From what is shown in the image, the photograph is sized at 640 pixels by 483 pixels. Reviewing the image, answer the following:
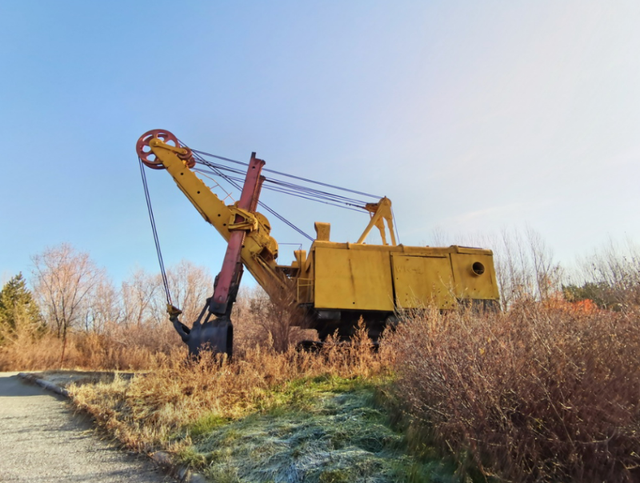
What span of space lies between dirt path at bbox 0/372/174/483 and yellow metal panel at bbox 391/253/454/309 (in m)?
7.06

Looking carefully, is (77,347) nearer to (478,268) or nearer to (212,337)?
(212,337)

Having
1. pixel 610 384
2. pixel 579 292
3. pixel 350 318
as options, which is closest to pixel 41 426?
pixel 350 318

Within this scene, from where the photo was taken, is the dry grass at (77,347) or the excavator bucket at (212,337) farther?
the dry grass at (77,347)

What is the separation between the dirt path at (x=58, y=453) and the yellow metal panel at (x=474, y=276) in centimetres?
852

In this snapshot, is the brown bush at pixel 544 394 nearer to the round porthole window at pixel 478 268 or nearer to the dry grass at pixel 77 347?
the round porthole window at pixel 478 268

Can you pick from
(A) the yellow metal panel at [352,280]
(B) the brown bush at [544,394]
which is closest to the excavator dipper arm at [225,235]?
(A) the yellow metal panel at [352,280]

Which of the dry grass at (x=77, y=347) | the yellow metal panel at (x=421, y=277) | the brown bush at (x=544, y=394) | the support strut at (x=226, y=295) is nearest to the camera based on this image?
the brown bush at (x=544, y=394)

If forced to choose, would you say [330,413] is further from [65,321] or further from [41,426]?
[65,321]

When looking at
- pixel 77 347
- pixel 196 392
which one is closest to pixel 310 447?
pixel 196 392

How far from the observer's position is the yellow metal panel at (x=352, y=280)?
30.9 feet

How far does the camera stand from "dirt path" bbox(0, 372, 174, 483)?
3.77 metres

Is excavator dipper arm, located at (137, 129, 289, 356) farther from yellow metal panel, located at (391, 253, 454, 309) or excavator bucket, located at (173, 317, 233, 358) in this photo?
yellow metal panel, located at (391, 253, 454, 309)

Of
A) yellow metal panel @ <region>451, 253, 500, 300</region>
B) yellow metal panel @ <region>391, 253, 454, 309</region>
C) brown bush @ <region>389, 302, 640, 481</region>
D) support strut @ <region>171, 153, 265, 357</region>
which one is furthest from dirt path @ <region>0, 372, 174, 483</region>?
yellow metal panel @ <region>451, 253, 500, 300</region>

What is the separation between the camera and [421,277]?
1004cm
